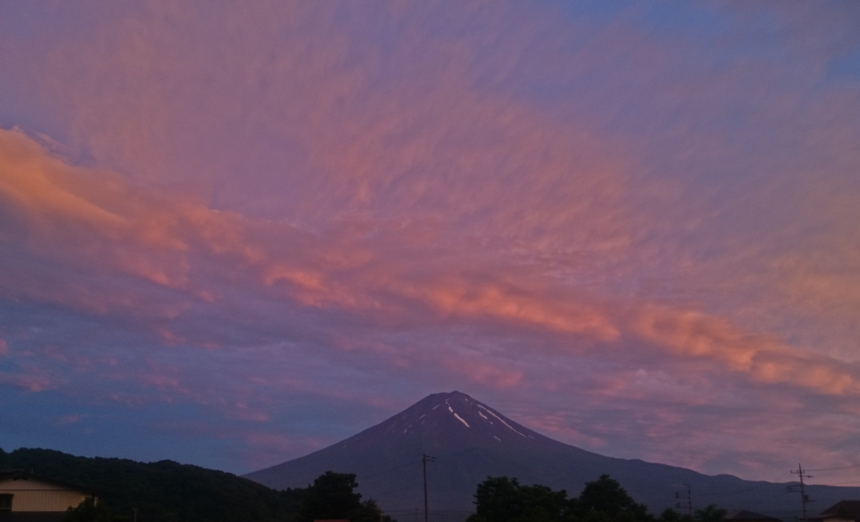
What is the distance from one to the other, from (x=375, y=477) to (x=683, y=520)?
16112 centimetres

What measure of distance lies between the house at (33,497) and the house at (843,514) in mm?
48805

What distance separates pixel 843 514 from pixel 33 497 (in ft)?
169

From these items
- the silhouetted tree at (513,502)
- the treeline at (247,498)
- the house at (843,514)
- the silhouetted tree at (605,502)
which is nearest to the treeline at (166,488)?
the treeline at (247,498)

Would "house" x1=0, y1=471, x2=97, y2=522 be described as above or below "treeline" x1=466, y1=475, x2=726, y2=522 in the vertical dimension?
above

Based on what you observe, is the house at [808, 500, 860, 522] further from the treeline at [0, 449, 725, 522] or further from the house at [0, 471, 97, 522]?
the house at [0, 471, 97, 522]

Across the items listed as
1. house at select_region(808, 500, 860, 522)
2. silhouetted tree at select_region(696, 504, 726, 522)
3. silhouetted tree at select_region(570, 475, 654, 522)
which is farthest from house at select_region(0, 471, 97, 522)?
house at select_region(808, 500, 860, 522)

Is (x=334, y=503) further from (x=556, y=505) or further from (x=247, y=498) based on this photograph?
(x=247, y=498)

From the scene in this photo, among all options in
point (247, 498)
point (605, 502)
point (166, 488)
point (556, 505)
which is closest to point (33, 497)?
point (556, 505)

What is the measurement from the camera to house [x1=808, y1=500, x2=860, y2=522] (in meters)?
51.4

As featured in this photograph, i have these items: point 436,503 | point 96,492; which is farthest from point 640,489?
point 96,492

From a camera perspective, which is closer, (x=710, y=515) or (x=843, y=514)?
(x=710, y=515)

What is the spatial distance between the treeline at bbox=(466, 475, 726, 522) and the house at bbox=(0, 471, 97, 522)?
1991 centimetres

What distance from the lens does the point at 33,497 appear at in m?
30.6

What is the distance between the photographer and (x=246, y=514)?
72.9 meters
